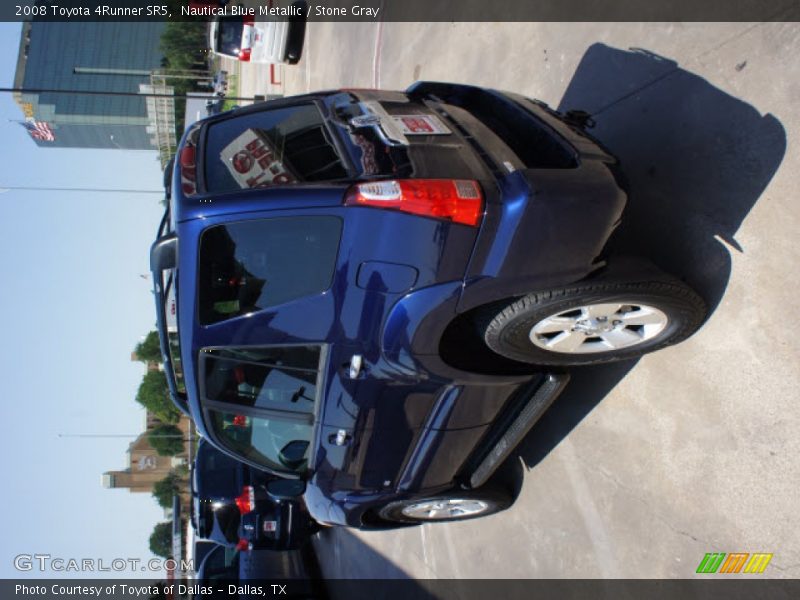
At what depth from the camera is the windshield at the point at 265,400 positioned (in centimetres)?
375

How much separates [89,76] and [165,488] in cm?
4646

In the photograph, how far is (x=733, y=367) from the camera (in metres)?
3.73

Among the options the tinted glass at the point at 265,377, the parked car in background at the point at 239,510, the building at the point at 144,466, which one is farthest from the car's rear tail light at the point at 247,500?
the building at the point at 144,466

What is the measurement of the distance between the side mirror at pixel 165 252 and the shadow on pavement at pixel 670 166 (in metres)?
2.43

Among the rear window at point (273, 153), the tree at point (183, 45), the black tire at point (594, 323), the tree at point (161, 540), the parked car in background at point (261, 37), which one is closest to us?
the black tire at point (594, 323)

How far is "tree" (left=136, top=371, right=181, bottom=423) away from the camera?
200 feet

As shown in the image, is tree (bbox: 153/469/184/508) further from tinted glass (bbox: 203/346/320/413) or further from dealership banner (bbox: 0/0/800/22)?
tinted glass (bbox: 203/346/320/413)

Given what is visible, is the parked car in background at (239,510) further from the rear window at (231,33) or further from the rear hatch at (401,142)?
the rear window at (231,33)

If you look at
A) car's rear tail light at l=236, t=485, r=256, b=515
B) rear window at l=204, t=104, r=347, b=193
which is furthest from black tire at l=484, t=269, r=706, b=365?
car's rear tail light at l=236, t=485, r=256, b=515

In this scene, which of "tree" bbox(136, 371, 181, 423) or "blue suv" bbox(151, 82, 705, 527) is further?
"tree" bbox(136, 371, 181, 423)

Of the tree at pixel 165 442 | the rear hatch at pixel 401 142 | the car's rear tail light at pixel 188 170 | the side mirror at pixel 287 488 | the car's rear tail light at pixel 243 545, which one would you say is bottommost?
the tree at pixel 165 442

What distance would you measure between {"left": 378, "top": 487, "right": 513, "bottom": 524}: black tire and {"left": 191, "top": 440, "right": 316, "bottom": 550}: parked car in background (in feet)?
12.3

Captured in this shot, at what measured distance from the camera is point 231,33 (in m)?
12.6

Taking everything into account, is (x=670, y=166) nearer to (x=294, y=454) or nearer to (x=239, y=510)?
(x=294, y=454)
